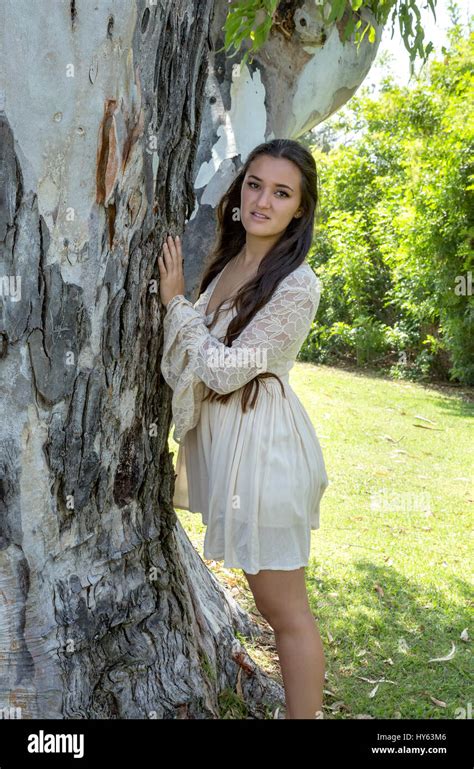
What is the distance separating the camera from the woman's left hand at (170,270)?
2.61 metres

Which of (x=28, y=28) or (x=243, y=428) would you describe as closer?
(x=28, y=28)

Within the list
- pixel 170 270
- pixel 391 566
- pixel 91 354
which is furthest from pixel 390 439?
pixel 91 354

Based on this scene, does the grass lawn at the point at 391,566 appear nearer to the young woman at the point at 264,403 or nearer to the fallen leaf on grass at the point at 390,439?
the fallen leaf on grass at the point at 390,439

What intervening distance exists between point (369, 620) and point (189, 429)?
2.02m

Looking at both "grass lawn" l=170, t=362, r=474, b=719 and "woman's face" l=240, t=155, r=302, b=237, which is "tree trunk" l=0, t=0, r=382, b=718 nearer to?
"woman's face" l=240, t=155, r=302, b=237

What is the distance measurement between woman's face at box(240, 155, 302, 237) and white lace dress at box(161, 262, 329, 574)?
0.64ft

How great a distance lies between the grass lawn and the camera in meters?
3.76

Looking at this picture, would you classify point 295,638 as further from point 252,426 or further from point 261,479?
point 252,426

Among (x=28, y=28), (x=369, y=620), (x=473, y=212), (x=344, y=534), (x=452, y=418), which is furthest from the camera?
(x=473, y=212)

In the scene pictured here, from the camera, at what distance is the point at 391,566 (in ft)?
16.9

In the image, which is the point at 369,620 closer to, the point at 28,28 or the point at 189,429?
the point at 189,429

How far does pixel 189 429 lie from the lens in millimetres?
2912

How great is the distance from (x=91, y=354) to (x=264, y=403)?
2.20 ft
